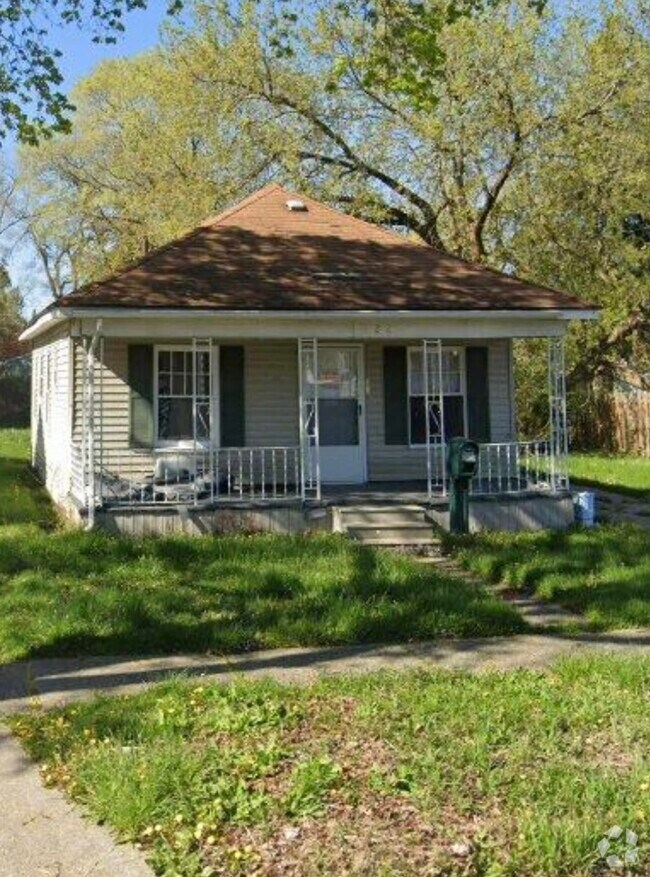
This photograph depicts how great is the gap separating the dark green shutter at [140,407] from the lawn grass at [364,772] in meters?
8.15

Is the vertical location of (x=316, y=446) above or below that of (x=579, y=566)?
above

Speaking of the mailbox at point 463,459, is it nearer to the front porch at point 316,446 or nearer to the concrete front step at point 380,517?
the front porch at point 316,446

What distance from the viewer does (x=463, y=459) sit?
12164 millimetres

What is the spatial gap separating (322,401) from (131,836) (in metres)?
11.0

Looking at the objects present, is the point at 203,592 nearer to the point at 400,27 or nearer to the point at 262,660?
the point at 262,660

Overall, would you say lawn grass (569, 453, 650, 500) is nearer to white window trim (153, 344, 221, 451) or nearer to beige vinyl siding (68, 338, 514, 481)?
beige vinyl siding (68, 338, 514, 481)

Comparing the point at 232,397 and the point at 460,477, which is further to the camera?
the point at 232,397

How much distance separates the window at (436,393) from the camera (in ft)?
49.5

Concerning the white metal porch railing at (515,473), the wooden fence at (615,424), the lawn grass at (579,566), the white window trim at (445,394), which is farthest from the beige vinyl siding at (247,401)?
the wooden fence at (615,424)

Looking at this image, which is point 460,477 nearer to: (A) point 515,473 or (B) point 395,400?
(A) point 515,473

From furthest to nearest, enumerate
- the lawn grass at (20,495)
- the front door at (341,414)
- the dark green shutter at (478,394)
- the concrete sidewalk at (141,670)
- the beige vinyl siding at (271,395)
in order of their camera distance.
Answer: the dark green shutter at (478,394) < the front door at (341,414) < the beige vinyl siding at (271,395) < the lawn grass at (20,495) < the concrete sidewalk at (141,670)

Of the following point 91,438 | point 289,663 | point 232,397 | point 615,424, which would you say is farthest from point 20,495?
point 615,424

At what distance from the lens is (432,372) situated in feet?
49.8

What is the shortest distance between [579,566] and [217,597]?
13.1 feet
